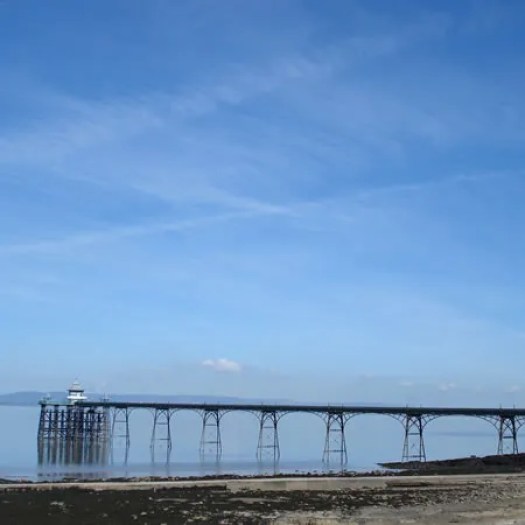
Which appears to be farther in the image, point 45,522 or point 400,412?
point 400,412

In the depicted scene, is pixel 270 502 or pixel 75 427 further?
pixel 75 427

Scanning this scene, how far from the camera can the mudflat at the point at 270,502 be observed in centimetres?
2539

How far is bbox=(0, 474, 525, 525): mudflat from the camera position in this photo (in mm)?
25391

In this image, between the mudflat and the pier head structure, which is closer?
the mudflat

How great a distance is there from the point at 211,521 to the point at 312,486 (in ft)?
50.7

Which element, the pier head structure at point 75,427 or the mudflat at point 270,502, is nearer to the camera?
the mudflat at point 270,502

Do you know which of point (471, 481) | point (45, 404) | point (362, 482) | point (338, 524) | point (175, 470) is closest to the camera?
point (338, 524)

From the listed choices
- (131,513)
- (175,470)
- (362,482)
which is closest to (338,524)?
(131,513)

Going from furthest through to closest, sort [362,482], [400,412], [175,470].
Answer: [400,412]
[175,470]
[362,482]

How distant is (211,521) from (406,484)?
19.9 m

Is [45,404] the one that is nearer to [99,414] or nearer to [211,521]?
[99,414]

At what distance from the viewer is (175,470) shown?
62.6 m

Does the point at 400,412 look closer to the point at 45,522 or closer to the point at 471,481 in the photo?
the point at 471,481

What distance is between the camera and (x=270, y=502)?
31.6 m
